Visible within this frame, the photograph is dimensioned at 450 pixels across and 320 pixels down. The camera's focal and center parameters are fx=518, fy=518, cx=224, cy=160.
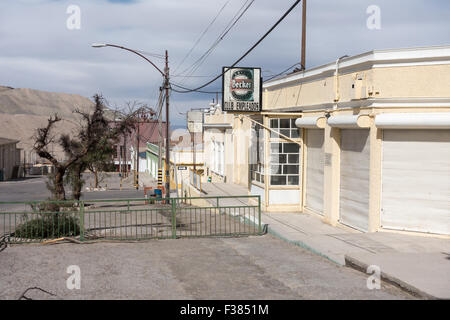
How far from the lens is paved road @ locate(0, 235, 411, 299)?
8.29 meters

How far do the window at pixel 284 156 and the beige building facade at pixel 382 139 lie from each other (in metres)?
0.87

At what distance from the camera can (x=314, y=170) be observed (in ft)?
57.1

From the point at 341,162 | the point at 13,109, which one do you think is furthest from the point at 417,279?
the point at 13,109

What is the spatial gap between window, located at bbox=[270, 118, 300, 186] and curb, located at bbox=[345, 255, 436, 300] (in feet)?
27.0

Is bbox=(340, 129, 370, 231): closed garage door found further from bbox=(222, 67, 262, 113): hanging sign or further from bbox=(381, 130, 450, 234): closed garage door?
bbox=(222, 67, 262, 113): hanging sign

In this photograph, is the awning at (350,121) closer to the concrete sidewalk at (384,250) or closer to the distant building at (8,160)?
the concrete sidewalk at (384,250)

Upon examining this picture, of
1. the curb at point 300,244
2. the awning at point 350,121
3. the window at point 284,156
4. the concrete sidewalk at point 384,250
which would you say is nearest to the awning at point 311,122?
the window at point 284,156

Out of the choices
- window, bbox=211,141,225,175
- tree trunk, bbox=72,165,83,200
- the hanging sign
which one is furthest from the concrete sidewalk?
window, bbox=211,141,225,175

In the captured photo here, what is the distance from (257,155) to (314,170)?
111 inches

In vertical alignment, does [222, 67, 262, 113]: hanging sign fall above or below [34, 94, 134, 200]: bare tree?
above

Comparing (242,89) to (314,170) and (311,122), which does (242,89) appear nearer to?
(311,122)

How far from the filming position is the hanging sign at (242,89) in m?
19.6

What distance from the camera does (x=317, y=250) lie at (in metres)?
11.6
